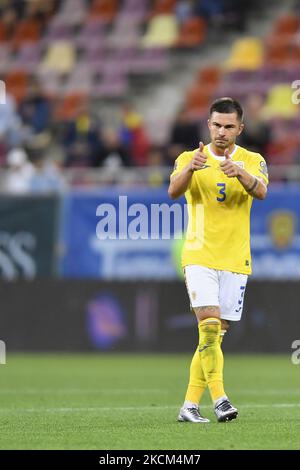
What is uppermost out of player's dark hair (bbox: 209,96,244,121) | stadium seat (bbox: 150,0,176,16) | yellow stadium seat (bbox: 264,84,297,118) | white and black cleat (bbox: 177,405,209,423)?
stadium seat (bbox: 150,0,176,16)

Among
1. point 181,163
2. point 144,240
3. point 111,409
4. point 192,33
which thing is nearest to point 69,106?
point 192,33

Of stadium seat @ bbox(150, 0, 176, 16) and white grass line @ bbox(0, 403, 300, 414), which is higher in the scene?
stadium seat @ bbox(150, 0, 176, 16)

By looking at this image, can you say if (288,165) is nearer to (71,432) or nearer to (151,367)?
(151,367)

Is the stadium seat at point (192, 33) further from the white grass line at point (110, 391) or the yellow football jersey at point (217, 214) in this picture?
the yellow football jersey at point (217, 214)

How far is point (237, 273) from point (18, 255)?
960 cm

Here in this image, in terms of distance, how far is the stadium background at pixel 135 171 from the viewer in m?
17.2

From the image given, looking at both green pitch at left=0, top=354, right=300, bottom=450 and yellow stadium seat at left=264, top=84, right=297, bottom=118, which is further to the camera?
yellow stadium seat at left=264, top=84, right=297, bottom=118

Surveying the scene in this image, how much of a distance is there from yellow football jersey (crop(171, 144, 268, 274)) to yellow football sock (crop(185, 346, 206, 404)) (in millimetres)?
663

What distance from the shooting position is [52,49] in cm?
2517

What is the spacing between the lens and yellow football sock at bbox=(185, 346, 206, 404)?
846 centimetres

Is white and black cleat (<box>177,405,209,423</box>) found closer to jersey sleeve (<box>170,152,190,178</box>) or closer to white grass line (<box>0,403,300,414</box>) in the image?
white grass line (<box>0,403,300,414</box>)

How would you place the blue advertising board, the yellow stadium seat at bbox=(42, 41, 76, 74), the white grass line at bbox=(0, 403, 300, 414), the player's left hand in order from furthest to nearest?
the yellow stadium seat at bbox=(42, 41, 76, 74), the blue advertising board, the white grass line at bbox=(0, 403, 300, 414), the player's left hand

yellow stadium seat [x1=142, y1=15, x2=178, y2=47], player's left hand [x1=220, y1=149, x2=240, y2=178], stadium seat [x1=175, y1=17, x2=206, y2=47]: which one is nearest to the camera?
player's left hand [x1=220, y1=149, x2=240, y2=178]

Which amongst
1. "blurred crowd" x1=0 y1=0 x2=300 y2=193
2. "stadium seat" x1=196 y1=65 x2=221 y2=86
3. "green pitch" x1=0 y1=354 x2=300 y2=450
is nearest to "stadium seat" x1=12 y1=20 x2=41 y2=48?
"blurred crowd" x1=0 y1=0 x2=300 y2=193
